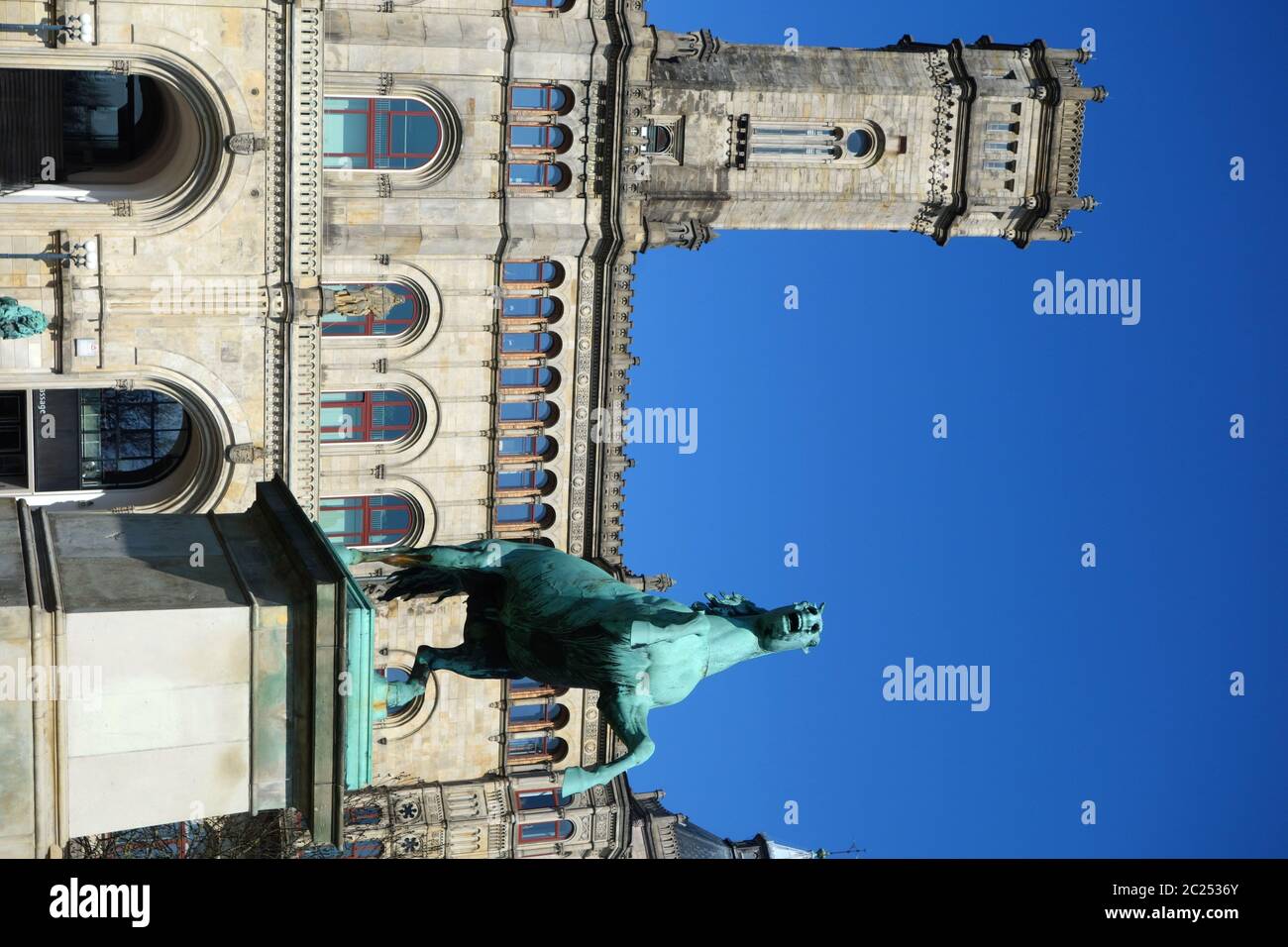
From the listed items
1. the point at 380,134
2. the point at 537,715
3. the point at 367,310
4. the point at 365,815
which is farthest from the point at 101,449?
the point at 537,715

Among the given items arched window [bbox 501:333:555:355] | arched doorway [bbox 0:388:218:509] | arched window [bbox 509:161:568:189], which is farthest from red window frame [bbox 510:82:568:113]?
arched doorway [bbox 0:388:218:509]

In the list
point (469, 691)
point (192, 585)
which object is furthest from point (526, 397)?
point (192, 585)

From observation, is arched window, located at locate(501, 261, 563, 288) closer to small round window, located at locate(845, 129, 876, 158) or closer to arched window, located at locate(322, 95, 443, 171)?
arched window, located at locate(322, 95, 443, 171)

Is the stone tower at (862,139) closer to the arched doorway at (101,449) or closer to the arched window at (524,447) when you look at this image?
the arched window at (524,447)

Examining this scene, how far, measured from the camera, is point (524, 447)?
1571 inches

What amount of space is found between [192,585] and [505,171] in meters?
22.3

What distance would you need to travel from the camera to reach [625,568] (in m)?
40.6

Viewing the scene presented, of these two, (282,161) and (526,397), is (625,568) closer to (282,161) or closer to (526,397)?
(526,397)

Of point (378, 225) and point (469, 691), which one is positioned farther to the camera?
point (469, 691)

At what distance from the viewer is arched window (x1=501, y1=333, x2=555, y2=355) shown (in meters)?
38.9

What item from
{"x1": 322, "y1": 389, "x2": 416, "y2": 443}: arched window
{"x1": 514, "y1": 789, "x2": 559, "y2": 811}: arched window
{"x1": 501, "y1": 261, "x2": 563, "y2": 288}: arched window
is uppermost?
{"x1": 501, "y1": 261, "x2": 563, "y2": 288}: arched window

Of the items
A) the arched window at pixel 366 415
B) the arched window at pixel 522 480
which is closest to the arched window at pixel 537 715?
the arched window at pixel 522 480

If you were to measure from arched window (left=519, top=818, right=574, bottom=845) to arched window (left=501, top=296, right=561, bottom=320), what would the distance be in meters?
14.0

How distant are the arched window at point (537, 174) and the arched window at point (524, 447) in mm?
6599
